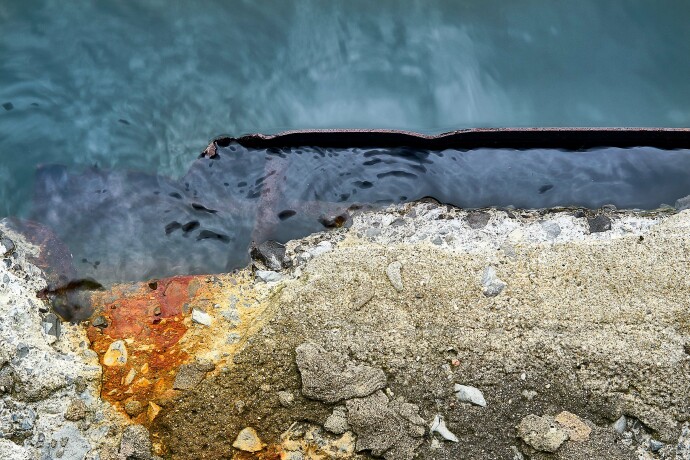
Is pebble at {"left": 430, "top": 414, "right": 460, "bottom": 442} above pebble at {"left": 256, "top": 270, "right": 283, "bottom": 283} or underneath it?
underneath

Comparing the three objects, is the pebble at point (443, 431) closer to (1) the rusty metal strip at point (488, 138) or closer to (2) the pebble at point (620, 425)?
(2) the pebble at point (620, 425)

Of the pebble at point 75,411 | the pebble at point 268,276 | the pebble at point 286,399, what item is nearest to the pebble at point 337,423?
the pebble at point 286,399

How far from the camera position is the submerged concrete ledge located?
7.33ft

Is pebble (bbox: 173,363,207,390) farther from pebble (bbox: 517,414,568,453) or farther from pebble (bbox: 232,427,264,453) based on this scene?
pebble (bbox: 517,414,568,453)

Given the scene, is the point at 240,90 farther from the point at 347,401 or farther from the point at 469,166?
the point at 347,401

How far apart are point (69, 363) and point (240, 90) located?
1.45m

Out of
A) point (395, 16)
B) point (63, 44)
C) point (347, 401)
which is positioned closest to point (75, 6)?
point (63, 44)

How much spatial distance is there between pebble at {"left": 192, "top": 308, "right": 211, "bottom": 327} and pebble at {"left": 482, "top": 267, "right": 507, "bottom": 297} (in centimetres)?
94

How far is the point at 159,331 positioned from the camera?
2.40 meters

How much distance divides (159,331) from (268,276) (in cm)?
42

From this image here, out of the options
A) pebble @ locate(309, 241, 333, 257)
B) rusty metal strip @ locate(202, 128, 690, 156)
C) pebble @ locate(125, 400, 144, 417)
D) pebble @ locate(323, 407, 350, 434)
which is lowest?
pebble @ locate(125, 400, 144, 417)


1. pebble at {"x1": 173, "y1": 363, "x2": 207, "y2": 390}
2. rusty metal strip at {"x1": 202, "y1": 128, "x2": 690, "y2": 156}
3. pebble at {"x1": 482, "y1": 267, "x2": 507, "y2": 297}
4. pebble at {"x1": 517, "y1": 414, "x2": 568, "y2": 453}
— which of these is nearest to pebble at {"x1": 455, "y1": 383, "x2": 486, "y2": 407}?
pebble at {"x1": 517, "y1": 414, "x2": 568, "y2": 453}

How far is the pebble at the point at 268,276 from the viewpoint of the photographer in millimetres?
2492

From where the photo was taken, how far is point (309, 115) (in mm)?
3234
